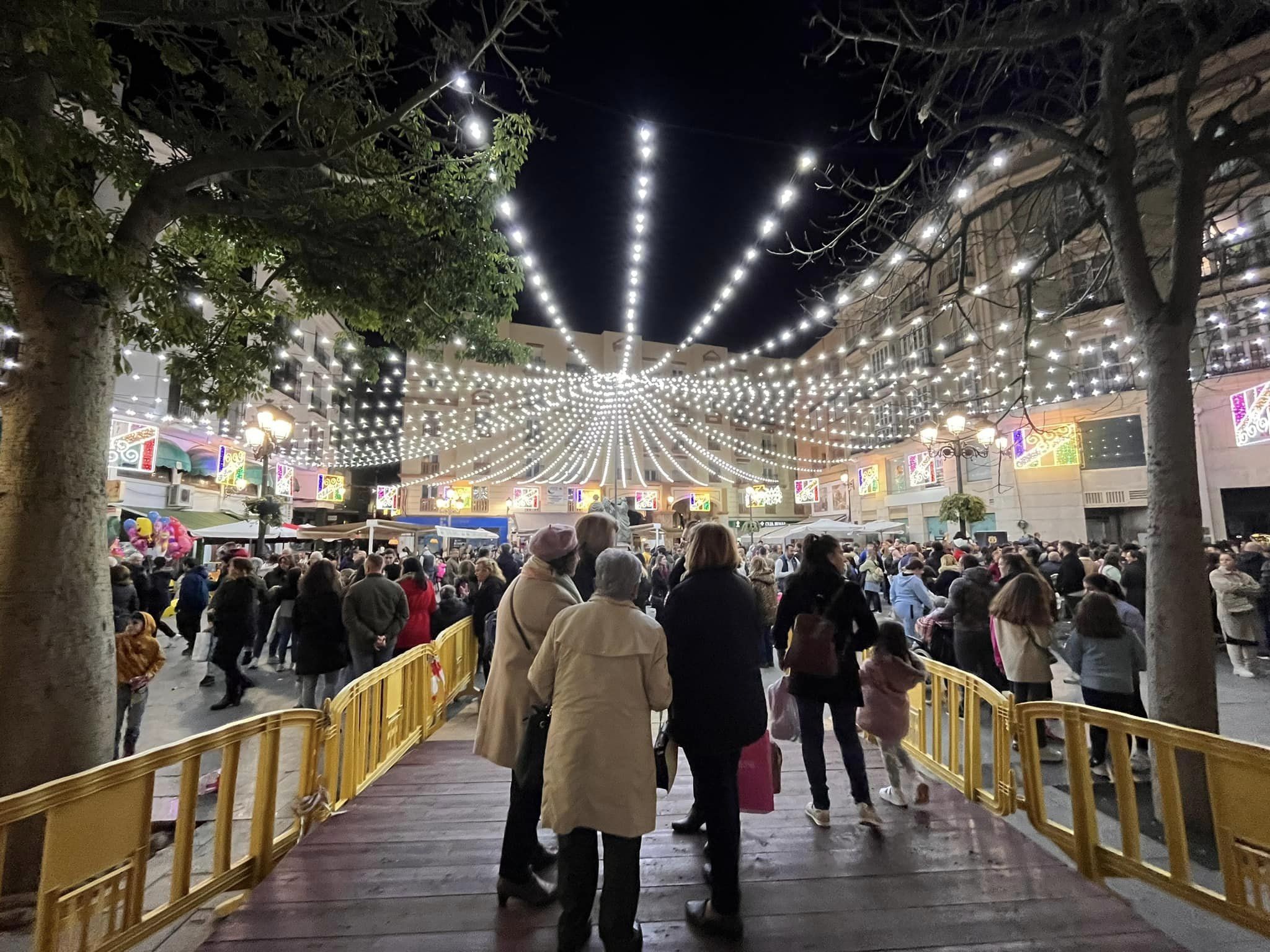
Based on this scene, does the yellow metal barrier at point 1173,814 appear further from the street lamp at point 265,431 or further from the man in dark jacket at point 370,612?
the street lamp at point 265,431

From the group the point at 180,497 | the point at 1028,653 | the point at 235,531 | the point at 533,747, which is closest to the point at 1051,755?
the point at 1028,653

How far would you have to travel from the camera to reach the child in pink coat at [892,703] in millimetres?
3807

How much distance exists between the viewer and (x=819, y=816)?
3.52 m

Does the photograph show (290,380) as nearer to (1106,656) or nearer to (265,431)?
(265,431)

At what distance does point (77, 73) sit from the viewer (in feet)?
9.78

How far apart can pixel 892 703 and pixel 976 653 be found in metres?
2.51

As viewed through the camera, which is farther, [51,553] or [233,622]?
[233,622]

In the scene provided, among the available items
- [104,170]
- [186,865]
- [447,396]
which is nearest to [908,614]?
[186,865]

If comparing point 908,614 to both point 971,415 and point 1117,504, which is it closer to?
point 971,415

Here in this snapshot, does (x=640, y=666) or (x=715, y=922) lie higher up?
(x=640, y=666)

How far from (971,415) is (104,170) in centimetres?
2023

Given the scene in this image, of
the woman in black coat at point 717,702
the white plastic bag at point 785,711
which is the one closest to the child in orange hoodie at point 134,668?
the woman in black coat at point 717,702

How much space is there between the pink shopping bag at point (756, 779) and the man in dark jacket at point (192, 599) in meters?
9.05

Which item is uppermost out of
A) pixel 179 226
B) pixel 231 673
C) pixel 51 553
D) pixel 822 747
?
pixel 179 226
